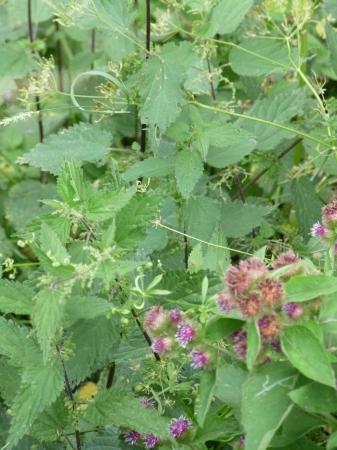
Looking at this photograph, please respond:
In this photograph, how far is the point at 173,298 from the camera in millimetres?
1552

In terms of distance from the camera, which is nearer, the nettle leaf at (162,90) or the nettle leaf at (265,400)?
the nettle leaf at (265,400)

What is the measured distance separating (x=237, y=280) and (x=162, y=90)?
2.47 feet

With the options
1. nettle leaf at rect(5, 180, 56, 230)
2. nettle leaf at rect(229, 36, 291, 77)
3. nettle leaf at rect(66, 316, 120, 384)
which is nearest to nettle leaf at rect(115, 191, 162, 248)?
Answer: nettle leaf at rect(66, 316, 120, 384)

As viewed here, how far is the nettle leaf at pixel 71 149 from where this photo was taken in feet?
6.48

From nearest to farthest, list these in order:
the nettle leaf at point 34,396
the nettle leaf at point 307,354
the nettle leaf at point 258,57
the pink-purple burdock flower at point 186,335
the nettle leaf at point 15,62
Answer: the nettle leaf at point 307,354 → the pink-purple burdock flower at point 186,335 → the nettle leaf at point 34,396 → the nettle leaf at point 258,57 → the nettle leaf at point 15,62

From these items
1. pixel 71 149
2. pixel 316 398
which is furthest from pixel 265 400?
pixel 71 149

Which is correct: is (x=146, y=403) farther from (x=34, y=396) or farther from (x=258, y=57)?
(x=258, y=57)

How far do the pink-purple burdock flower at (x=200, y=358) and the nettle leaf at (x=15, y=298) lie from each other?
0.30 metres

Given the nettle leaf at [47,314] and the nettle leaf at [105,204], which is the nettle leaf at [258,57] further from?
the nettle leaf at [47,314]

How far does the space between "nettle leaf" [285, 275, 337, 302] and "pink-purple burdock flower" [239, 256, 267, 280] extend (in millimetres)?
50

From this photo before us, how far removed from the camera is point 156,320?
137cm

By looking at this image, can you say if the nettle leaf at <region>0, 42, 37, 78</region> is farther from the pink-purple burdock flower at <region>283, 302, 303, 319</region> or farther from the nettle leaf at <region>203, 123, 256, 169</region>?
the pink-purple burdock flower at <region>283, 302, 303, 319</region>

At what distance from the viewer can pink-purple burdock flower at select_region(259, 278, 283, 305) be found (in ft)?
3.94

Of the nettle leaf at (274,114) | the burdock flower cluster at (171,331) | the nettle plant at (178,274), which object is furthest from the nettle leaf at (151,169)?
the burdock flower cluster at (171,331)
